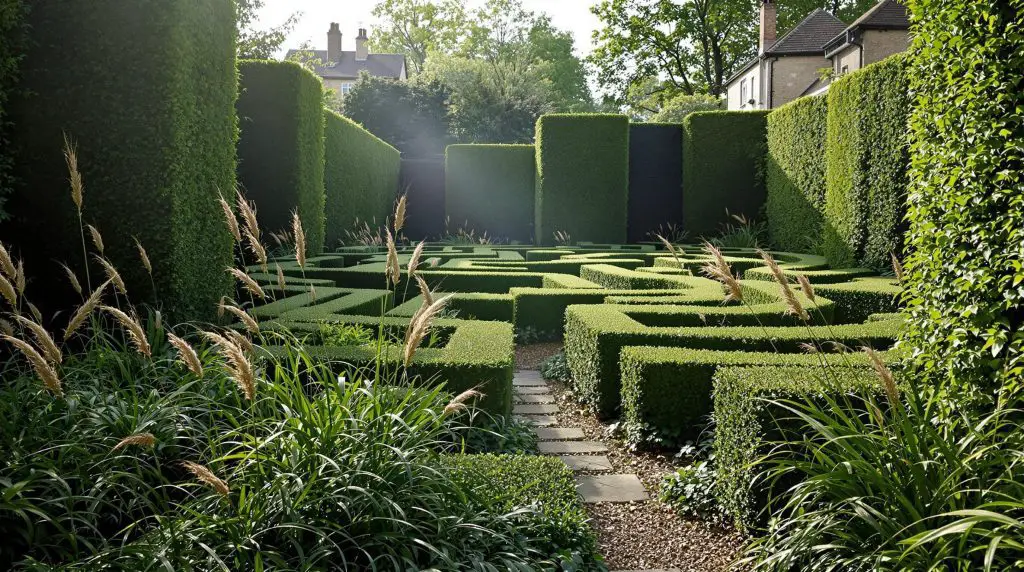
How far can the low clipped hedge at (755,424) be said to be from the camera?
3.14 meters

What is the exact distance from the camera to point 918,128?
10.3 feet

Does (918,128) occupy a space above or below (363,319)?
above

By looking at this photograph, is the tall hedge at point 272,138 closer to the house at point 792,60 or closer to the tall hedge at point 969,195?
the tall hedge at point 969,195

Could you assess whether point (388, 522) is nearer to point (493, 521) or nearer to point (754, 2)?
point (493, 521)

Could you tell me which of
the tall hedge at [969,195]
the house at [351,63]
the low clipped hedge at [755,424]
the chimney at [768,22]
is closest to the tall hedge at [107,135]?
the low clipped hedge at [755,424]

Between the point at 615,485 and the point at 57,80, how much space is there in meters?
4.68

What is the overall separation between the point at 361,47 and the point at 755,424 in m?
52.7

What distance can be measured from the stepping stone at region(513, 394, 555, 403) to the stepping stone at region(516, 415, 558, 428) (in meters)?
0.44

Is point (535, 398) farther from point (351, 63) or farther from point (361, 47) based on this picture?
point (351, 63)

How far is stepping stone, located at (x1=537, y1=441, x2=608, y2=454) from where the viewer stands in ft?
15.1

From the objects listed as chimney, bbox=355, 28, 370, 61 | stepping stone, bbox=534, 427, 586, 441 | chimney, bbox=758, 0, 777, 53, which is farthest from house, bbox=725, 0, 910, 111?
chimney, bbox=355, 28, 370, 61

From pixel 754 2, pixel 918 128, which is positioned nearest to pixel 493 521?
pixel 918 128

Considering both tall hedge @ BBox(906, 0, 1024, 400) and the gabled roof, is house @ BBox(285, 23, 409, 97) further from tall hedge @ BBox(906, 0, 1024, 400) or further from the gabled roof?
tall hedge @ BBox(906, 0, 1024, 400)

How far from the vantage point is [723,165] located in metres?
17.4
